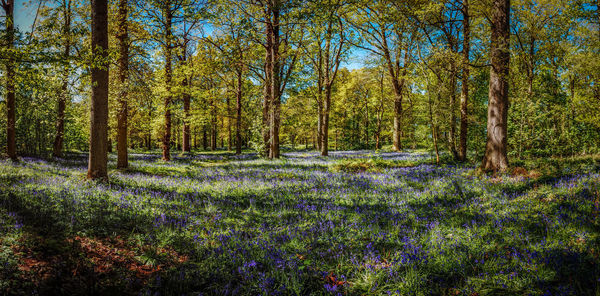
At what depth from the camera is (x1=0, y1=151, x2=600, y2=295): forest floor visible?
8.89 feet

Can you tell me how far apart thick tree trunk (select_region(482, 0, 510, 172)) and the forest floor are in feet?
4.82

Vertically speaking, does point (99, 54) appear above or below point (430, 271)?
above

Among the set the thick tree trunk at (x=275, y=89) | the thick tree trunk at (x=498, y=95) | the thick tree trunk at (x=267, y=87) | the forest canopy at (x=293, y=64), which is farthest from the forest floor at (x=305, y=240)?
the thick tree trunk at (x=267, y=87)

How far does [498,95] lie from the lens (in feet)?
26.5

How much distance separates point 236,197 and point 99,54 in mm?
5439

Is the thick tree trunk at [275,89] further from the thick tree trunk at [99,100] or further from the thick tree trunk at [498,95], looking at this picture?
the thick tree trunk at [498,95]

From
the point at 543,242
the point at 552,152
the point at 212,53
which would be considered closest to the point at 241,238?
the point at 543,242

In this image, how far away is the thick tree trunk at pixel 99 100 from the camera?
7098 mm

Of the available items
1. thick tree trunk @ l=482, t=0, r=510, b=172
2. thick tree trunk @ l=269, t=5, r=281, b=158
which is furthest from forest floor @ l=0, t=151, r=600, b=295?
thick tree trunk @ l=269, t=5, r=281, b=158

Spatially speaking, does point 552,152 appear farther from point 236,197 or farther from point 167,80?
point 167,80

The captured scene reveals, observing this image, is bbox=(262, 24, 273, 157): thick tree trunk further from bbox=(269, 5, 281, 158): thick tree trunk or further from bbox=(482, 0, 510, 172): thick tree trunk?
bbox=(482, 0, 510, 172): thick tree trunk

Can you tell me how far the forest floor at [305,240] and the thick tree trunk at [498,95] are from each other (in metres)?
1.47

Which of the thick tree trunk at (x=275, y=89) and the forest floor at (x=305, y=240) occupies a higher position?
the thick tree trunk at (x=275, y=89)

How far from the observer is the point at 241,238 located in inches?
158
